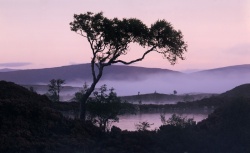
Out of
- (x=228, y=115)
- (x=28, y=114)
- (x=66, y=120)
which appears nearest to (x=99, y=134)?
(x=66, y=120)

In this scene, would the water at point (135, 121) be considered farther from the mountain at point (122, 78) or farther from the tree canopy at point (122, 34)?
the mountain at point (122, 78)

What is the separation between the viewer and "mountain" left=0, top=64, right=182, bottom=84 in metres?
167

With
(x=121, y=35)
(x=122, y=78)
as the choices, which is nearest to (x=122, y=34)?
(x=121, y=35)

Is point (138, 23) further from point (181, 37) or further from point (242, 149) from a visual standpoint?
point (242, 149)

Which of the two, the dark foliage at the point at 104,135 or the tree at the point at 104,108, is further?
the tree at the point at 104,108

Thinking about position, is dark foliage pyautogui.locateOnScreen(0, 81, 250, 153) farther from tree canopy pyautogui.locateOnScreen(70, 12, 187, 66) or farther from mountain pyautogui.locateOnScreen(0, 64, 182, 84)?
mountain pyautogui.locateOnScreen(0, 64, 182, 84)

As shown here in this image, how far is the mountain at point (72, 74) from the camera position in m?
167

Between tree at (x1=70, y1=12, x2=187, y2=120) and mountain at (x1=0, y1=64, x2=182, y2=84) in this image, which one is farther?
mountain at (x1=0, y1=64, x2=182, y2=84)

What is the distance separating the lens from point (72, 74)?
17312 cm

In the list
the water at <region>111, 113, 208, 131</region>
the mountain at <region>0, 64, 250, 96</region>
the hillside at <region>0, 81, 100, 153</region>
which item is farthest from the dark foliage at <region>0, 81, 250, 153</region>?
the mountain at <region>0, 64, 250, 96</region>

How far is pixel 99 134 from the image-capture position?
23.0 metres

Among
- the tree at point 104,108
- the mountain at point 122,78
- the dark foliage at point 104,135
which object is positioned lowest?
the dark foliage at point 104,135

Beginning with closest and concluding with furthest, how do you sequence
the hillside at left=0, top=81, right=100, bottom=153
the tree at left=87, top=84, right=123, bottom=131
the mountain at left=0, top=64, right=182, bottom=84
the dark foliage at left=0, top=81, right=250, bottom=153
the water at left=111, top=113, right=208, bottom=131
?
the hillside at left=0, top=81, right=100, bottom=153, the dark foliage at left=0, top=81, right=250, bottom=153, the tree at left=87, top=84, right=123, bottom=131, the water at left=111, top=113, right=208, bottom=131, the mountain at left=0, top=64, right=182, bottom=84

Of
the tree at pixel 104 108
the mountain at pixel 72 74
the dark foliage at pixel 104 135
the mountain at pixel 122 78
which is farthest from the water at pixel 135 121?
the mountain at pixel 72 74
